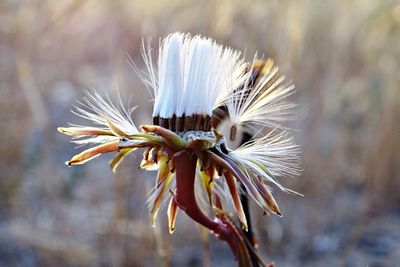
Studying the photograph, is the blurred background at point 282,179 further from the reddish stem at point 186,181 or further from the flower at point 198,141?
the reddish stem at point 186,181

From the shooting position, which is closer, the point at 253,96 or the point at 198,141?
the point at 198,141

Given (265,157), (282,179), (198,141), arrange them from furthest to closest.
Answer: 1. (282,179)
2. (265,157)
3. (198,141)

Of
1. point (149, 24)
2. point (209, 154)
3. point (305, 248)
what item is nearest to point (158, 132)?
point (209, 154)

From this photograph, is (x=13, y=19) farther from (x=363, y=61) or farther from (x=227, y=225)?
(x=227, y=225)

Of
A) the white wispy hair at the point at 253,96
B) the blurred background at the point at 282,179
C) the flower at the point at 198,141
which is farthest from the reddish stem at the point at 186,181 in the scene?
the blurred background at the point at 282,179

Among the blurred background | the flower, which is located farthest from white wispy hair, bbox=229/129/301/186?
the blurred background

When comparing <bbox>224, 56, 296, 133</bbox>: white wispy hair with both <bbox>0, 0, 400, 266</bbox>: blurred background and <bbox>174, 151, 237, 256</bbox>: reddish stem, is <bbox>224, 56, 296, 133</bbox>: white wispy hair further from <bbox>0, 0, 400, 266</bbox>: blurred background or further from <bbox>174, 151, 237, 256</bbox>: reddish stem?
<bbox>0, 0, 400, 266</bbox>: blurred background

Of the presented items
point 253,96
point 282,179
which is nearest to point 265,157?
point 253,96

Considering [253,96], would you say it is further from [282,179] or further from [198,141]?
[282,179]

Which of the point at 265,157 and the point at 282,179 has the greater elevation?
the point at 282,179
